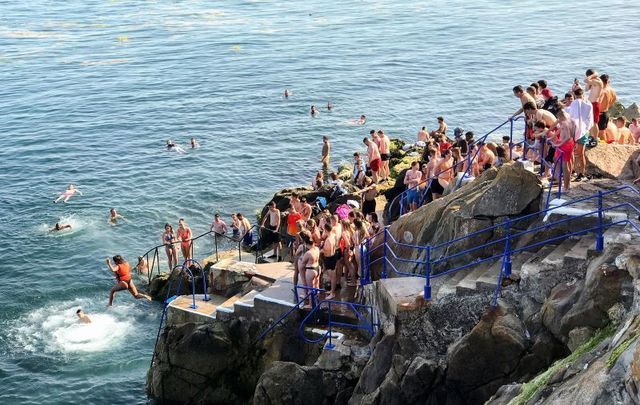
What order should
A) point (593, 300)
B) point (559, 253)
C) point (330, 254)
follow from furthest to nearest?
point (330, 254), point (559, 253), point (593, 300)

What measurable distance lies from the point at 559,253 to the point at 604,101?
7879 mm

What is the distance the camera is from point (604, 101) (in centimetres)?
2133

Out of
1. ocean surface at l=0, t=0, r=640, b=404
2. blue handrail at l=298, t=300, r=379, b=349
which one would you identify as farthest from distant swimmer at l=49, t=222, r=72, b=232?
blue handrail at l=298, t=300, r=379, b=349

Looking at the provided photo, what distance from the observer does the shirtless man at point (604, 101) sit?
68.7 ft

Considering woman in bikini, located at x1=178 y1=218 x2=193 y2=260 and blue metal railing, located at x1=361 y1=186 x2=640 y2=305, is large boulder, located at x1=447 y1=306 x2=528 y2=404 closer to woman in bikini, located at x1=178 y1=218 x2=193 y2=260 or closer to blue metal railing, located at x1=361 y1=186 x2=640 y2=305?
blue metal railing, located at x1=361 y1=186 x2=640 y2=305

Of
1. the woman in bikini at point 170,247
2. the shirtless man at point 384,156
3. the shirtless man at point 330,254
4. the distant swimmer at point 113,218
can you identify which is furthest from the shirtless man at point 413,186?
the distant swimmer at point 113,218

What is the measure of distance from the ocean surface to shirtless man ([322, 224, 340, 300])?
659cm

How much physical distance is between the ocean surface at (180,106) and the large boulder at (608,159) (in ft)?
40.8

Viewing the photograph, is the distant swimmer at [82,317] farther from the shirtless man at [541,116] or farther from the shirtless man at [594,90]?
the shirtless man at [594,90]

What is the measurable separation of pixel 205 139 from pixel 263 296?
93.8 ft

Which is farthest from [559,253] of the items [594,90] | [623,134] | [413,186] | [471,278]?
[623,134]

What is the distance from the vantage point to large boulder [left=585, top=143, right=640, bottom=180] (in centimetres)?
1827

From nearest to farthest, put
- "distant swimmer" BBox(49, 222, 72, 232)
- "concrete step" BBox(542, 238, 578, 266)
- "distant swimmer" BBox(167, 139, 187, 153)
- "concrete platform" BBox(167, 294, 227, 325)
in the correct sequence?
"concrete step" BBox(542, 238, 578, 266) → "concrete platform" BBox(167, 294, 227, 325) → "distant swimmer" BBox(49, 222, 72, 232) → "distant swimmer" BBox(167, 139, 187, 153)

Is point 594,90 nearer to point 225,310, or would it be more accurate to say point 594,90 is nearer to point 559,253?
point 559,253
